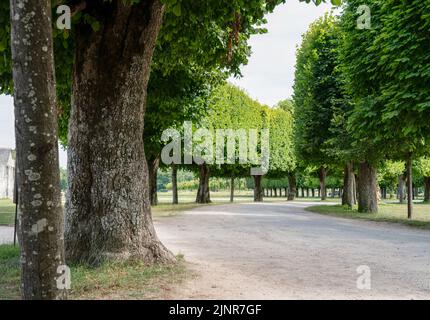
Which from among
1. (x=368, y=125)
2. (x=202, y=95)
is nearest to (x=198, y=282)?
(x=368, y=125)

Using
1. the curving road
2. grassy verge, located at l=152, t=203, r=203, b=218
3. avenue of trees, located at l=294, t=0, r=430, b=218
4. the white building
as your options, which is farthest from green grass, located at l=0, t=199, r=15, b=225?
the white building

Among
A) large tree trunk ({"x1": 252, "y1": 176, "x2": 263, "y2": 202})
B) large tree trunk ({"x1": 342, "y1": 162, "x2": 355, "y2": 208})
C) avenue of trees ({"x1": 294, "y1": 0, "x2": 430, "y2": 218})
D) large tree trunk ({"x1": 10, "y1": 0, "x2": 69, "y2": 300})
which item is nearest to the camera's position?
large tree trunk ({"x1": 10, "y1": 0, "x2": 69, "y2": 300})

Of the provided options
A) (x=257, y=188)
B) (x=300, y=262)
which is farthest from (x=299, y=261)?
Result: (x=257, y=188)

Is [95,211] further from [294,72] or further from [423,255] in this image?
[294,72]

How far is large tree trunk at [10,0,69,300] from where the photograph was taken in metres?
4.31

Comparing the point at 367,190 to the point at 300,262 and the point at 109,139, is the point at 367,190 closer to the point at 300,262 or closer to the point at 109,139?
the point at 300,262

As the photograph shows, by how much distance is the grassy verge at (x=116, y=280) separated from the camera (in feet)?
20.7

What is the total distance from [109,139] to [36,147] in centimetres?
408

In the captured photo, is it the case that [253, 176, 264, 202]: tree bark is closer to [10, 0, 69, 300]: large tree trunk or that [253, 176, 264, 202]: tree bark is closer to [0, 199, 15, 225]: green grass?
[0, 199, 15, 225]: green grass

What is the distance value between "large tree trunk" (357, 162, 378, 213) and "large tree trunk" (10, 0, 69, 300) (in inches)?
942

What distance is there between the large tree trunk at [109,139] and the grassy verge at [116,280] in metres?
0.53

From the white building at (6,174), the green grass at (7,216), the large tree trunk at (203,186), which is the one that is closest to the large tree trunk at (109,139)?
the green grass at (7,216)

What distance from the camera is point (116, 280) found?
22.8 ft

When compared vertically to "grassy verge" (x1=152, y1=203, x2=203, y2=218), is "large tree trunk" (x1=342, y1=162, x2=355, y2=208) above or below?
above
